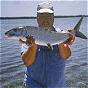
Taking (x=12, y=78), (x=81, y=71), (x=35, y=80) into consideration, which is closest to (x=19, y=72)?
(x=12, y=78)

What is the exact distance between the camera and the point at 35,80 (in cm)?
392

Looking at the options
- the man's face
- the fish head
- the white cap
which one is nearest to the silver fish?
the fish head

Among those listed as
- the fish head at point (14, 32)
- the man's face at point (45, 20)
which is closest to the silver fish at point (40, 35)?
the fish head at point (14, 32)

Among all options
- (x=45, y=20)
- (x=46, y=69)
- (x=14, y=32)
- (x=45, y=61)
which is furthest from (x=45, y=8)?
(x=46, y=69)

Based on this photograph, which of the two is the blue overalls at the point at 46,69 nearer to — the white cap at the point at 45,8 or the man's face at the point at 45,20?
the man's face at the point at 45,20

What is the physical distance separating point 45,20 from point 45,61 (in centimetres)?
78

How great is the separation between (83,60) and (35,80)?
11.4m

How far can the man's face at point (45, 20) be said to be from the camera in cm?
373

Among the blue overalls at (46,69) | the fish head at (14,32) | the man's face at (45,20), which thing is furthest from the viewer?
the blue overalls at (46,69)

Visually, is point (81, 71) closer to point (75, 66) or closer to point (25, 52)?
point (75, 66)

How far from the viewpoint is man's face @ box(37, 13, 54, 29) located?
3.73 meters

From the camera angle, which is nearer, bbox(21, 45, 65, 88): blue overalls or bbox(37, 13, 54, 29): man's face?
bbox(37, 13, 54, 29): man's face

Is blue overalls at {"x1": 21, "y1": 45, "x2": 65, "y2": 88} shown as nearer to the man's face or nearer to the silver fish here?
the silver fish

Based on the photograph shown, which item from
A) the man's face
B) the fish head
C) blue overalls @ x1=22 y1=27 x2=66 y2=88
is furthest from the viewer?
blue overalls @ x1=22 y1=27 x2=66 y2=88
